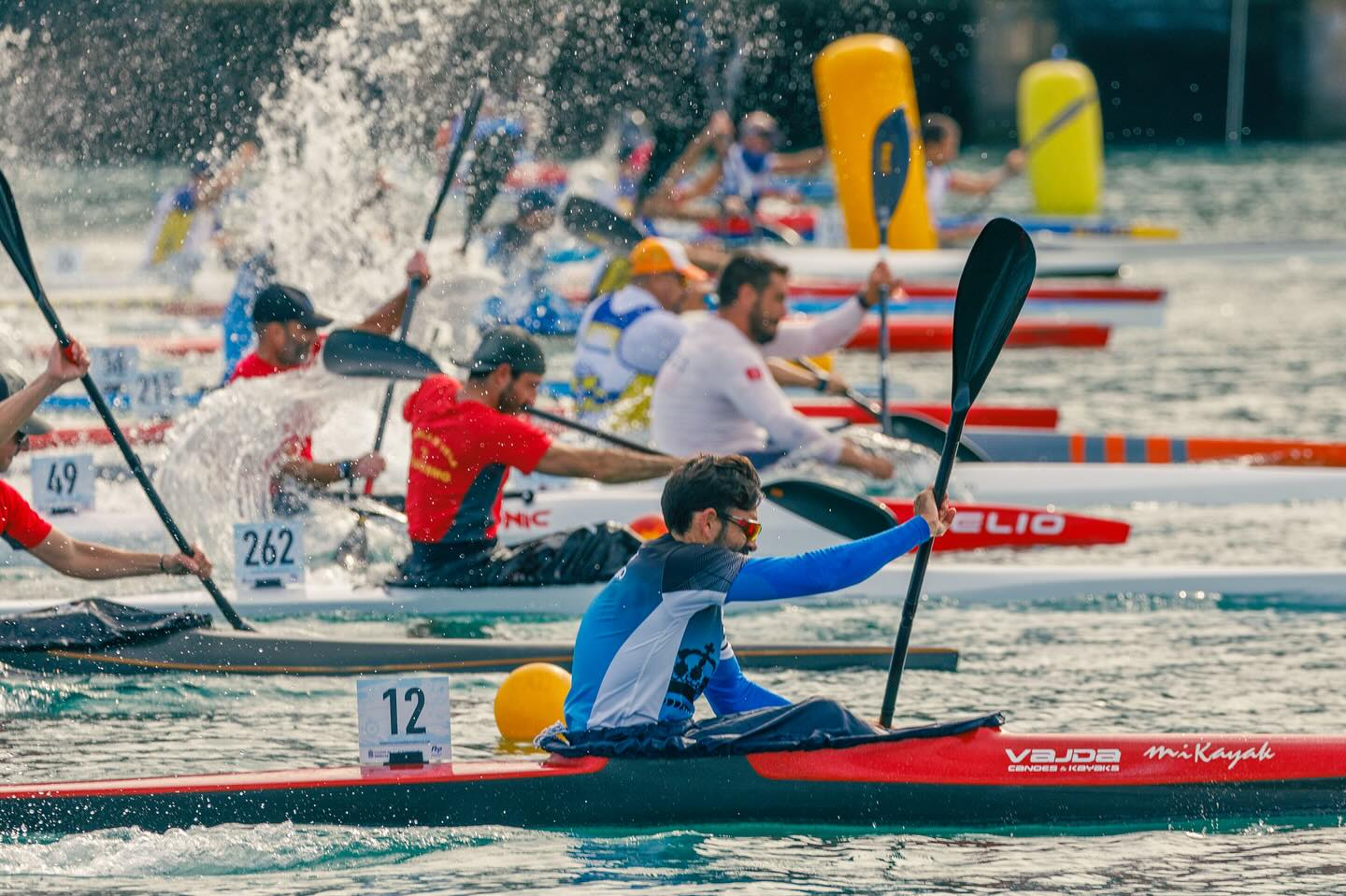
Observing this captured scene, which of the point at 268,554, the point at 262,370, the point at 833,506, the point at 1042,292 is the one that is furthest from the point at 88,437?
the point at 1042,292

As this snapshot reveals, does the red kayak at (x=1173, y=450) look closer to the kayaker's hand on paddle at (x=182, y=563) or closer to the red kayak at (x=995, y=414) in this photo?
the red kayak at (x=995, y=414)

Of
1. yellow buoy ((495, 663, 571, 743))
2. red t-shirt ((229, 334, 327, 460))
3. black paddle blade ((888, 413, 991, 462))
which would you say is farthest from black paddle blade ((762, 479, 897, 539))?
black paddle blade ((888, 413, 991, 462))

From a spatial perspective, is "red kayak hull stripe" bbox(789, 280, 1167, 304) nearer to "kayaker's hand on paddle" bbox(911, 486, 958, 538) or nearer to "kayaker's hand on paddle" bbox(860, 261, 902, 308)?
"kayaker's hand on paddle" bbox(860, 261, 902, 308)

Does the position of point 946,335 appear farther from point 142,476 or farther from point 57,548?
point 57,548

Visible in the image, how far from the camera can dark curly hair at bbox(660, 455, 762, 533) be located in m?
4.75

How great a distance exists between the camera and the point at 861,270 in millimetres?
16453

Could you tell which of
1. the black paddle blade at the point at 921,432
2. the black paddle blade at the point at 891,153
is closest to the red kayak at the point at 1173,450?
the black paddle blade at the point at 921,432

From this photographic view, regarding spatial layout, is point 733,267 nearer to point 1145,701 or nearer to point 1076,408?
point 1145,701

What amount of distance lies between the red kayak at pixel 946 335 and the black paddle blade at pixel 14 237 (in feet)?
29.5

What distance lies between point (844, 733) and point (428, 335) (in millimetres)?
5792

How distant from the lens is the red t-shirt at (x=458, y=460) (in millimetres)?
6828

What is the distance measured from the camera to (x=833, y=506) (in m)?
6.64

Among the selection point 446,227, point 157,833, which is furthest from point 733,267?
point 446,227

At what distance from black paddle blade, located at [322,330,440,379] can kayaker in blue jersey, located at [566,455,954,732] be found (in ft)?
8.83
